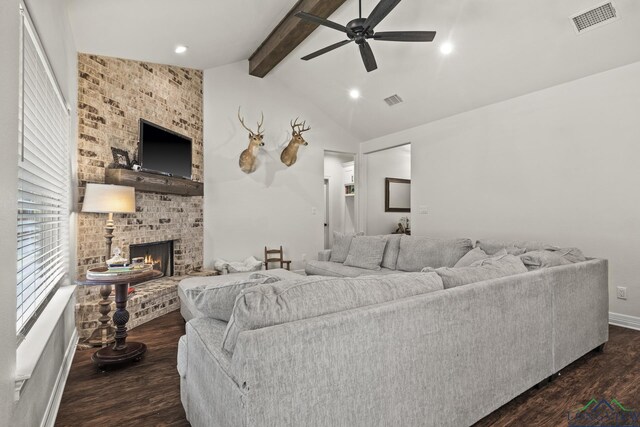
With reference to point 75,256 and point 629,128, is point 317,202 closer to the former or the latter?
point 75,256

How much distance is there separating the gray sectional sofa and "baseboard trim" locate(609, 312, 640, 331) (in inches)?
79.1

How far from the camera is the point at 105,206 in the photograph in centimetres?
281

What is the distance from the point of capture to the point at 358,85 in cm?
529

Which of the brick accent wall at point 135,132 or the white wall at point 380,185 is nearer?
the brick accent wall at point 135,132

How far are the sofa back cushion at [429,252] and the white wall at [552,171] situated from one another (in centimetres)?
121

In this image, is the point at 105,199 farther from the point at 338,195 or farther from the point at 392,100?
the point at 338,195

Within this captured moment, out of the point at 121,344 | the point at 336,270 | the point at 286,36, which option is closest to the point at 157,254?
the point at 121,344

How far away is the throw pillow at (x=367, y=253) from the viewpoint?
4.32m

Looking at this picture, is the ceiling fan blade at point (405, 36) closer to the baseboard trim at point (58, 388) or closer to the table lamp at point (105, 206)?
the table lamp at point (105, 206)

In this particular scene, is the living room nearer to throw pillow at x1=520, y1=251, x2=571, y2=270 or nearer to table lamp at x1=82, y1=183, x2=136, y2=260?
table lamp at x1=82, y1=183, x2=136, y2=260

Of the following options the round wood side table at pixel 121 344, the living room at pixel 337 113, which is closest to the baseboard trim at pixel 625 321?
the living room at pixel 337 113

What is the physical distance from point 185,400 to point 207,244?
3.55m

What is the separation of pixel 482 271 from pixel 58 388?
265cm

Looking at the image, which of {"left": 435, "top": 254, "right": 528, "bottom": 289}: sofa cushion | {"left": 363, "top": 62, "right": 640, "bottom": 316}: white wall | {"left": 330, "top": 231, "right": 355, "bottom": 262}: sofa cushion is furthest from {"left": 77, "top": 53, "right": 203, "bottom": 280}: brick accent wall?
{"left": 363, "top": 62, "right": 640, "bottom": 316}: white wall
